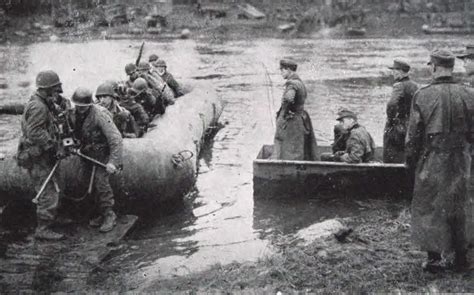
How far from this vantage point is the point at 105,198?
7.04m

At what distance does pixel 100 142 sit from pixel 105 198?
704 mm

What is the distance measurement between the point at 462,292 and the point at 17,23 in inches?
1685

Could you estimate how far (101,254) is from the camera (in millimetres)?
6434

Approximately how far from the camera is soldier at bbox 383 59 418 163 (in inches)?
317

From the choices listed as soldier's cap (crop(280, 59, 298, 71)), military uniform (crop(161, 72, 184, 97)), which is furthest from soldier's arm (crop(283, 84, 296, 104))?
military uniform (crop(161, 72, 184, 97))

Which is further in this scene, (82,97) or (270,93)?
(270,93)

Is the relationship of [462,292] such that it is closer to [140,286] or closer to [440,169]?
[440,169]

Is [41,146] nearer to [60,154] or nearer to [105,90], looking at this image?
[60,154]

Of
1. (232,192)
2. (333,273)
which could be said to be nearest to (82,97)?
(232,192)

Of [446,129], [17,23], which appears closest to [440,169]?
[446,129]

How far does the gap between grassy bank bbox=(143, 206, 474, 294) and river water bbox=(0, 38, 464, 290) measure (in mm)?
513

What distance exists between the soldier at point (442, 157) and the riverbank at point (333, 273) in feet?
1.01

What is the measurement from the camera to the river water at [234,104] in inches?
269

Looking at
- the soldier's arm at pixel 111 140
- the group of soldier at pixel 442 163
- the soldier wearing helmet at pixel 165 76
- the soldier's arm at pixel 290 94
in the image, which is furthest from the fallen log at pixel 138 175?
the soldier wearing helmet at pixel 165 76
